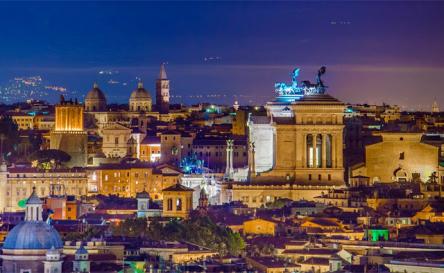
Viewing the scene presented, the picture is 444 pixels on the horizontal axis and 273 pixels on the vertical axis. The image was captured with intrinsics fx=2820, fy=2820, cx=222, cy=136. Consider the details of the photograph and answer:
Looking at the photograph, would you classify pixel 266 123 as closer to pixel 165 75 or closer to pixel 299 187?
pixel 299 187

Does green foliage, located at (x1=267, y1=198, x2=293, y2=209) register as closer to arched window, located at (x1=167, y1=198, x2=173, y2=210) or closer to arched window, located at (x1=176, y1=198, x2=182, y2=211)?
arched window, located at (x1=176, y1=198, x2=182, y2=211)

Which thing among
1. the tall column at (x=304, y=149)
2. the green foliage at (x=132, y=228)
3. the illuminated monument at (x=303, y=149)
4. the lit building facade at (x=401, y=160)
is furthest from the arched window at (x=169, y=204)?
the lit building facade at (x=401, y=160)

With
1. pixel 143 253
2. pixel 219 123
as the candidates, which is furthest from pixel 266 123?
pixel 219 123

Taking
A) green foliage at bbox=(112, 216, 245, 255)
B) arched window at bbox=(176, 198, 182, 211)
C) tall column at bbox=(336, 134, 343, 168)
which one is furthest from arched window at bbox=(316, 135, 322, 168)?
green foliage at bbox=(112, 216, 245, 255)

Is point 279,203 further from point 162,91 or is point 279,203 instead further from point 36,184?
point 162,91

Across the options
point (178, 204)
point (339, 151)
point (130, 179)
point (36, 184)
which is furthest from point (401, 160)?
point (36, 184)

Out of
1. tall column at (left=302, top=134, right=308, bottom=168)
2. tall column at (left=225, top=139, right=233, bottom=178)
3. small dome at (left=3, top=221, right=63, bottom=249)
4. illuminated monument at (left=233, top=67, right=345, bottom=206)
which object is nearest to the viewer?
small dome at (left=3, top=221, right=63, bottom=249)
